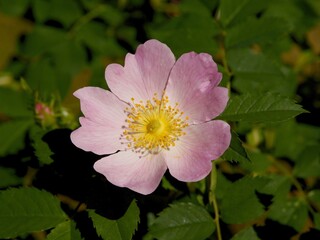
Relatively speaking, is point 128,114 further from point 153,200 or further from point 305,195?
point 305,195

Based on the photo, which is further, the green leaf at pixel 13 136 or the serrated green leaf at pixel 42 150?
the green leaf at pixel 13 136

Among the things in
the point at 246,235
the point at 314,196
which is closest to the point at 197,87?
the point at 246,235

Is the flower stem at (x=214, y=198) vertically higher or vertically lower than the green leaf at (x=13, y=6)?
lower

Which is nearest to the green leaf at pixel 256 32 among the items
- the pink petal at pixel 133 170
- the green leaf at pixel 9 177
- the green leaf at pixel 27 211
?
the pink petal at pixel 133 170

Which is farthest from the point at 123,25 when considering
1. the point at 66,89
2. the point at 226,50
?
the point at 226,50

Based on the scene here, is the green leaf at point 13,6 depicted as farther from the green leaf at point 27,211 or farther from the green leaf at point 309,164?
the green leaf at point 309,164

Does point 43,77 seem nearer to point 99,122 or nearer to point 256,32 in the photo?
point 99,122

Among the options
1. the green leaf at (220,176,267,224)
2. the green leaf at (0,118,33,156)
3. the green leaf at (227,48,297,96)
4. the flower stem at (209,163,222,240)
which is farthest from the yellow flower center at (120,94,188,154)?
the green leaf at (0,118,33,156)

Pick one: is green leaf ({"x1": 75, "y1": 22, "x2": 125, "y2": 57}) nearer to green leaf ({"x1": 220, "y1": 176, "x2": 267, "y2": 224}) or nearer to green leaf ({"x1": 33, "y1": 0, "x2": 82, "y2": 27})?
green leaf ({"x1": 33, "y1": 0, "x2": 82, "y2": 27})
